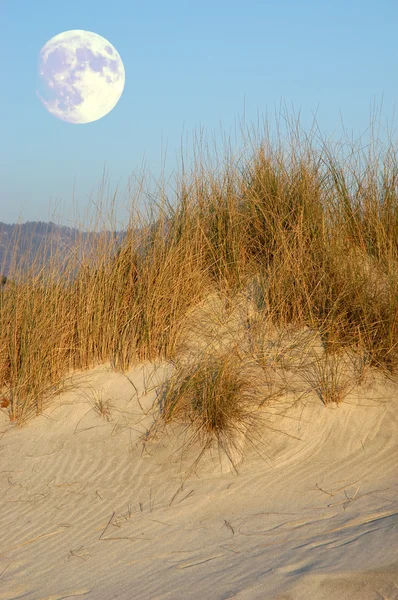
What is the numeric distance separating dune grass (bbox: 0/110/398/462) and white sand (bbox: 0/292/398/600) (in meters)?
0.22

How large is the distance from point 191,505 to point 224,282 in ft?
6.79

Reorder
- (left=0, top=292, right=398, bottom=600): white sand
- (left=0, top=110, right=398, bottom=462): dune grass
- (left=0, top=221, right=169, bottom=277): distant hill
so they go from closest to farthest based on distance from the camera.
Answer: (left=0, top=292, right=398, bottom=600): white sand
(left=0, top=110, right=398, bottom=462): dune grass
(left=0, top=221, right=169, bottom=277): distant hill

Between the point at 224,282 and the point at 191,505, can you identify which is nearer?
the point at 191,505

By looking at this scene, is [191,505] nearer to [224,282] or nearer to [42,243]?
[224,282]

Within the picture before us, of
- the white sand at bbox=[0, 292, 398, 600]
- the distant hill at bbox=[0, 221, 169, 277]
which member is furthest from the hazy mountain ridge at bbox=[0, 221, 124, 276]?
the white sand at bbox=[0, 292, 398, 600]

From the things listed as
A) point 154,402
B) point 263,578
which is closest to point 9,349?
point 154,402

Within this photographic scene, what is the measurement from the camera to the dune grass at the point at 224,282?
13.7 feet

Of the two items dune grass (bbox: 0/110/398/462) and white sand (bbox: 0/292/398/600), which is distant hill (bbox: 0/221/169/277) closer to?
dune grass (bbox: 0/110/398/462)

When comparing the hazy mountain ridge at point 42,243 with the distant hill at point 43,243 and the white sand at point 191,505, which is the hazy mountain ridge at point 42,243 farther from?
the white sand at point 191,505

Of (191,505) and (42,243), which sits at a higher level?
(42,243)

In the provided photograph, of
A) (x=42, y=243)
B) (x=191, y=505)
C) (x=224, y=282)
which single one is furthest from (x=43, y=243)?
(x=191, y=505)

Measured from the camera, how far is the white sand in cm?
256

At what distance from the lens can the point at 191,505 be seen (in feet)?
11.0

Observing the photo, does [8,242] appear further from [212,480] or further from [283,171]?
[212,480]
